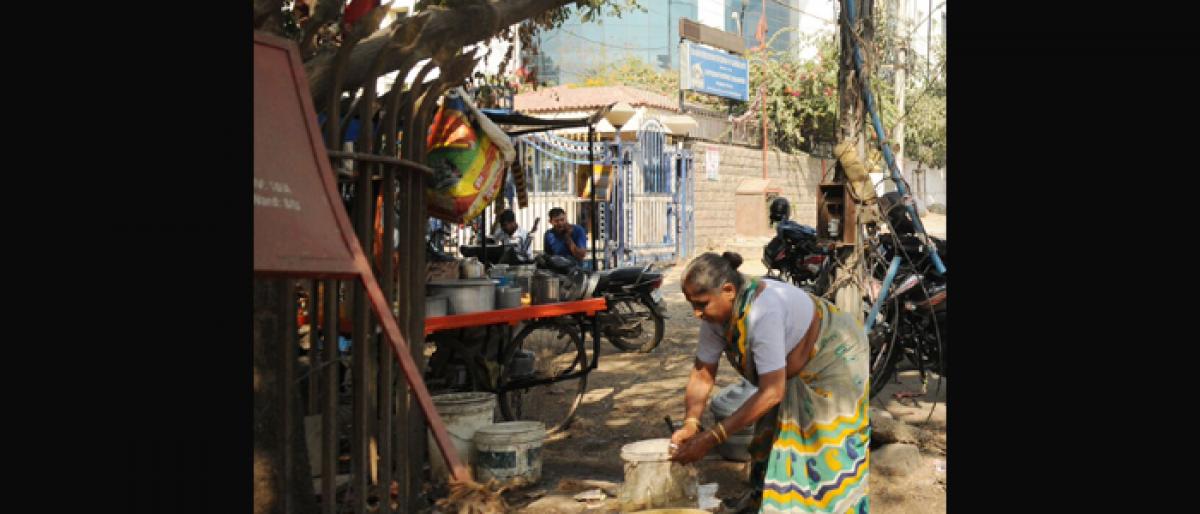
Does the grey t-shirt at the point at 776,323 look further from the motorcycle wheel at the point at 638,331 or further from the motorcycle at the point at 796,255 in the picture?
the motorcycle at the point at 796,255

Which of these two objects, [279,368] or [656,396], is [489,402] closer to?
[279,368]

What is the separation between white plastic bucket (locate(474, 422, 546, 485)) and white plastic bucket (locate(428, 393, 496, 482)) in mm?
117

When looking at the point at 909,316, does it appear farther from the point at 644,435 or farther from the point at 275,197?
the point at 275,197

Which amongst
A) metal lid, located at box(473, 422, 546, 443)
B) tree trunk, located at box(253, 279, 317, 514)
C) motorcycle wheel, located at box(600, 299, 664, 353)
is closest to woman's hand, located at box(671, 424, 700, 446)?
metal lid, located at box(473, 422, 546, 443)

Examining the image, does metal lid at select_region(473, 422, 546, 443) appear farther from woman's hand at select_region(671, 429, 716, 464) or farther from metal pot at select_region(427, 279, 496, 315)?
woman's hand at select_region(671, 429, 716, 464)

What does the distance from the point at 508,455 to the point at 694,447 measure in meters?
1.54

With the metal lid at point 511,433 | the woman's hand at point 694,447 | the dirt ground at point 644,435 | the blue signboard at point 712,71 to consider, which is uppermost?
the blue signboard at point 712,71

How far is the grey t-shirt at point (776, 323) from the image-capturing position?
13.1 feet

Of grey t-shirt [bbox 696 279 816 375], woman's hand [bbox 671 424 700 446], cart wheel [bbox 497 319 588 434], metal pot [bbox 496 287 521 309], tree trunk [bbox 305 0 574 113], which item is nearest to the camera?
grey t-shirt [bbox 696 279 816 375]

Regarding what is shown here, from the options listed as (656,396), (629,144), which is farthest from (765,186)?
(656,396)

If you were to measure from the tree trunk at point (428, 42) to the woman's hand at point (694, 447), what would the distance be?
6.59 feet

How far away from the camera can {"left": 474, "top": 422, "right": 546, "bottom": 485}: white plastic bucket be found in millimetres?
5453

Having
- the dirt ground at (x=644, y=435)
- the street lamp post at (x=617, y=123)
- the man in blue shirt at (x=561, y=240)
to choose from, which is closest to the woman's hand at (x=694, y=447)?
the dirt ground at (x=644, y=435)

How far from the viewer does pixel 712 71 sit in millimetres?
25734
